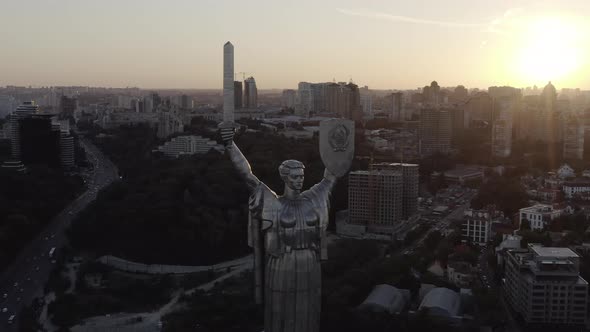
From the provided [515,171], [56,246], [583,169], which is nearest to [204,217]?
[56,246]

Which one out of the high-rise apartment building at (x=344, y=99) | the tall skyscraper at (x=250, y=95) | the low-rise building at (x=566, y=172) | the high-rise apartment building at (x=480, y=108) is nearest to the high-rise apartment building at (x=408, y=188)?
the low-rise building at (x=566, y=172)

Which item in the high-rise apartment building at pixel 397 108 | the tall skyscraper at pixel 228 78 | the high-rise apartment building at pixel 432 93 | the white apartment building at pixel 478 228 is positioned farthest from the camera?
the high-rise apartment building at pixel 432 93

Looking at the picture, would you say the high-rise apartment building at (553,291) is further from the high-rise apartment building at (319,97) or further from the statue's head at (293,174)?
the high-rise apartment building at (319,97)

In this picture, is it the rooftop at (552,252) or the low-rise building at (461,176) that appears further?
the low-rise building at (461,176)

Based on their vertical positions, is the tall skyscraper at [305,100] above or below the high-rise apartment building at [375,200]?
above

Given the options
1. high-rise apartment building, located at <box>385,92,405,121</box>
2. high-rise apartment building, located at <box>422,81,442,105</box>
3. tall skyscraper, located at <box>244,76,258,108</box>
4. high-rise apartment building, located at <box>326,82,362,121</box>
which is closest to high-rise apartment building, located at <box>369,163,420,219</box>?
high-rise apartment building, located at <box>326,82,362,121</box>

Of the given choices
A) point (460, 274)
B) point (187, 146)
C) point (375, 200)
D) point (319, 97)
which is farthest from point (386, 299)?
point (319, 97)

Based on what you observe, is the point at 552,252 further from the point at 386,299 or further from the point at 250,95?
the point at 250,95
